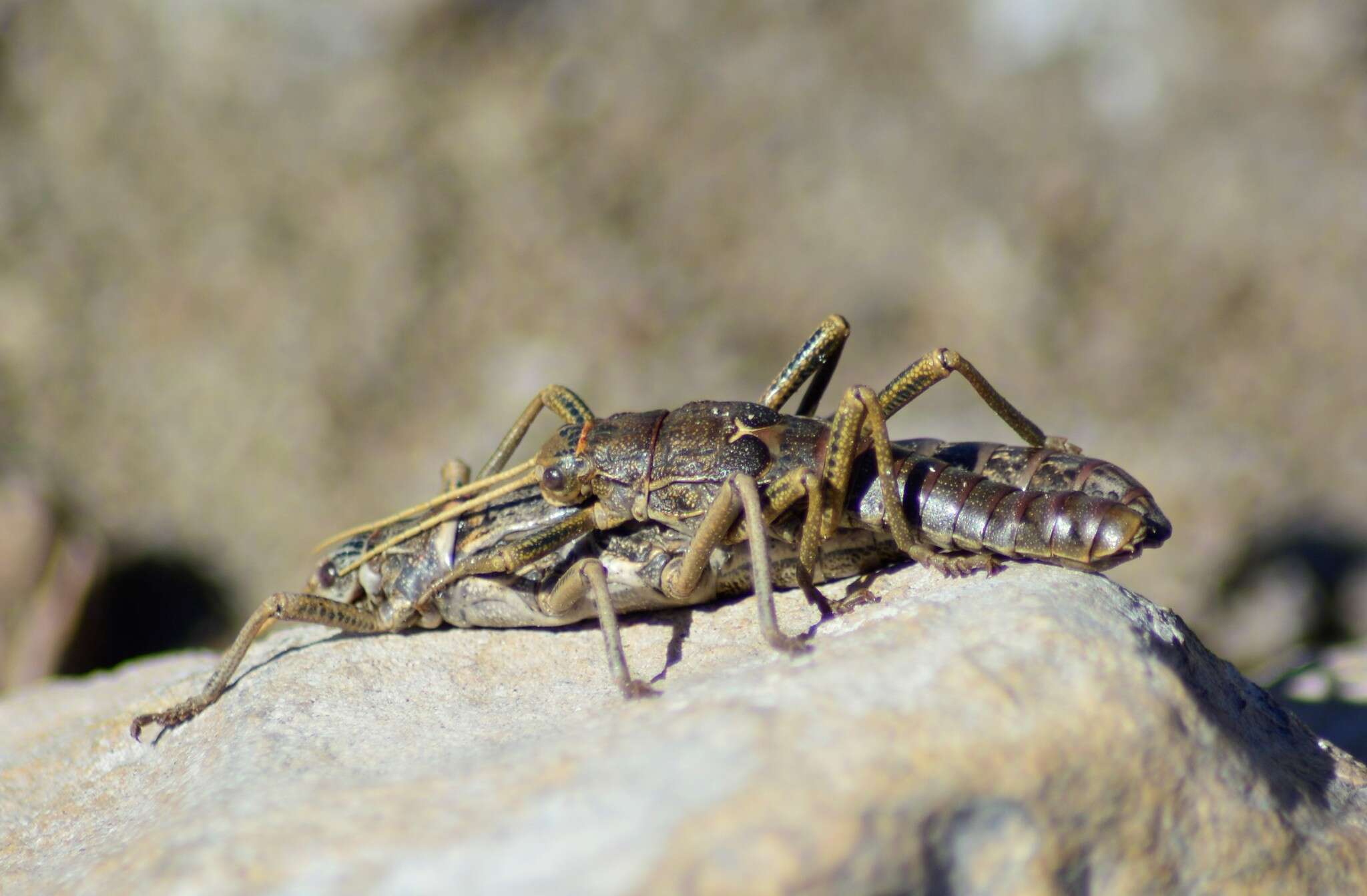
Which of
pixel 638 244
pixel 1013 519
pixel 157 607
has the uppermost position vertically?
pixel 638 244

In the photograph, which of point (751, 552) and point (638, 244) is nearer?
point (751, 552)

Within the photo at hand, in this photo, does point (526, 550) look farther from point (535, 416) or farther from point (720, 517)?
point (535, 416)

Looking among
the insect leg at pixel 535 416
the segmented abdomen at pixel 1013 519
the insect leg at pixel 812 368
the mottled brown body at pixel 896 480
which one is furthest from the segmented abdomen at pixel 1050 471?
the insect leg at pixel 535 416

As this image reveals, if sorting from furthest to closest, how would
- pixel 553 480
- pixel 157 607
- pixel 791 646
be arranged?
pixel 157 607 → pixel 553 480 → pixel 791 646

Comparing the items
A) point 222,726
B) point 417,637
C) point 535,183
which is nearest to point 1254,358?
point 535,183

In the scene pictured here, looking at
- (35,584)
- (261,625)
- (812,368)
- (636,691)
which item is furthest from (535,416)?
(35,584)

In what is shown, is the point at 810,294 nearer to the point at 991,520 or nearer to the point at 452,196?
the point at 452,196

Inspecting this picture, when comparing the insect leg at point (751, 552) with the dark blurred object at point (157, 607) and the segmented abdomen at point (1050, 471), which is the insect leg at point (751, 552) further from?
the dark blurred object at point (157, 607)
